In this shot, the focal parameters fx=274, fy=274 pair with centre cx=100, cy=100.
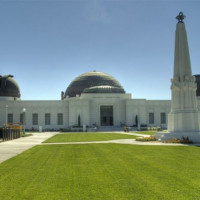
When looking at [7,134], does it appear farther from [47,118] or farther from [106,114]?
[106,114]

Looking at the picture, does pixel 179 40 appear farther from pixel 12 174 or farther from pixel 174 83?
pixel 12 174

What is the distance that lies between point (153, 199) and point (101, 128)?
47.9 metres

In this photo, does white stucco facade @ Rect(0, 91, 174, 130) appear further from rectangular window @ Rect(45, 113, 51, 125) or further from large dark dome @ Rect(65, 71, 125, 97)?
large dark dome @ Rect(65, 71, 125, 97)

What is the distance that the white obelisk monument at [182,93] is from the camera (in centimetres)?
2288

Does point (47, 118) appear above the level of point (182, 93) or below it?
below

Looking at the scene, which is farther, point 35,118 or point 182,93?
point 35,118

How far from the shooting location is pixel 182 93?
23672 millimetres

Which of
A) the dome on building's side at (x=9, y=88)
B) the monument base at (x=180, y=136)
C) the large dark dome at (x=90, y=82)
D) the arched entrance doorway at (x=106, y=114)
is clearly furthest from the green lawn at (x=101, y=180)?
the large dark dome at (x=90, y=82)

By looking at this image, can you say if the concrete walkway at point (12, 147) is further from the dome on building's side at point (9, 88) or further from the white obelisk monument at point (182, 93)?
the dome on building's side at point (9, 88)

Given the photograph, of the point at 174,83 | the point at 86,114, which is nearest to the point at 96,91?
the point at 86,114

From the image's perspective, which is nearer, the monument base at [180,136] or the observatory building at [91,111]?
the monument base at [180,136]

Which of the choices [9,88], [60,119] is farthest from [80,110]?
[9,88]

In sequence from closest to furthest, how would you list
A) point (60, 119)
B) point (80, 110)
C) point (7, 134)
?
point (7, 134), point (80, 110), point (60, 119)

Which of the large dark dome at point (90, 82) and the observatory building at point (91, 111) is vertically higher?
the large dark dome at point (90, 82)
